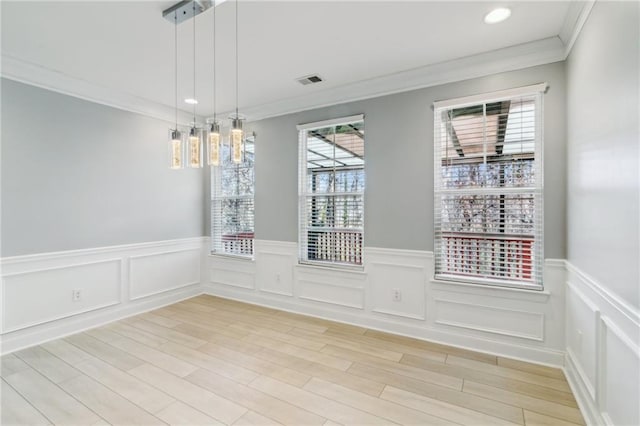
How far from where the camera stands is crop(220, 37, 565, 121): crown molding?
2588mm

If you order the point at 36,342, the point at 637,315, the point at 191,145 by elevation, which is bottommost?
the point at 36,342

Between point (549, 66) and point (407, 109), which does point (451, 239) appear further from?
point (549, 66)

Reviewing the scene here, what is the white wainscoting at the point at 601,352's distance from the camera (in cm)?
139

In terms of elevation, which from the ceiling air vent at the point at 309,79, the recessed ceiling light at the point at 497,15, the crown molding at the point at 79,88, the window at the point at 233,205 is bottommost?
the window at the point at 233,205

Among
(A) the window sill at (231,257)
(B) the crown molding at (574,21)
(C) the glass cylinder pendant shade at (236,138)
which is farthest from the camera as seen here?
(A) the window sill at (231,257)

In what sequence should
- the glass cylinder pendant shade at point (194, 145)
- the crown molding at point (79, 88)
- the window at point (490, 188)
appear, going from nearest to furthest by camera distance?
the glass cylinder pendant shade at point (194, 145)
the window at point (490, 188)
the crown molding at point (79, 88)

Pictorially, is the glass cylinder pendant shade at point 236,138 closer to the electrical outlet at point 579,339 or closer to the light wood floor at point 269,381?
the light wood floor at point 269,381

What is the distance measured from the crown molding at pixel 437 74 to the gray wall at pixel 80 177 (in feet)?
5.92

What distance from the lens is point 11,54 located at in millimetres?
2738

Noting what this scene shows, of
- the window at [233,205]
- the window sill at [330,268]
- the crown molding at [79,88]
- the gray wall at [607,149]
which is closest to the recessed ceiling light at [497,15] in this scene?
the gray wall at [607,149]

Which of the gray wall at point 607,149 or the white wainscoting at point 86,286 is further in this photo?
the white wainscoting at point 86,286

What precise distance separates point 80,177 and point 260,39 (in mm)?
2528

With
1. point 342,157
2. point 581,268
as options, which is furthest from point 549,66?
point 342,157

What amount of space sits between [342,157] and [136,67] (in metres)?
2.30
